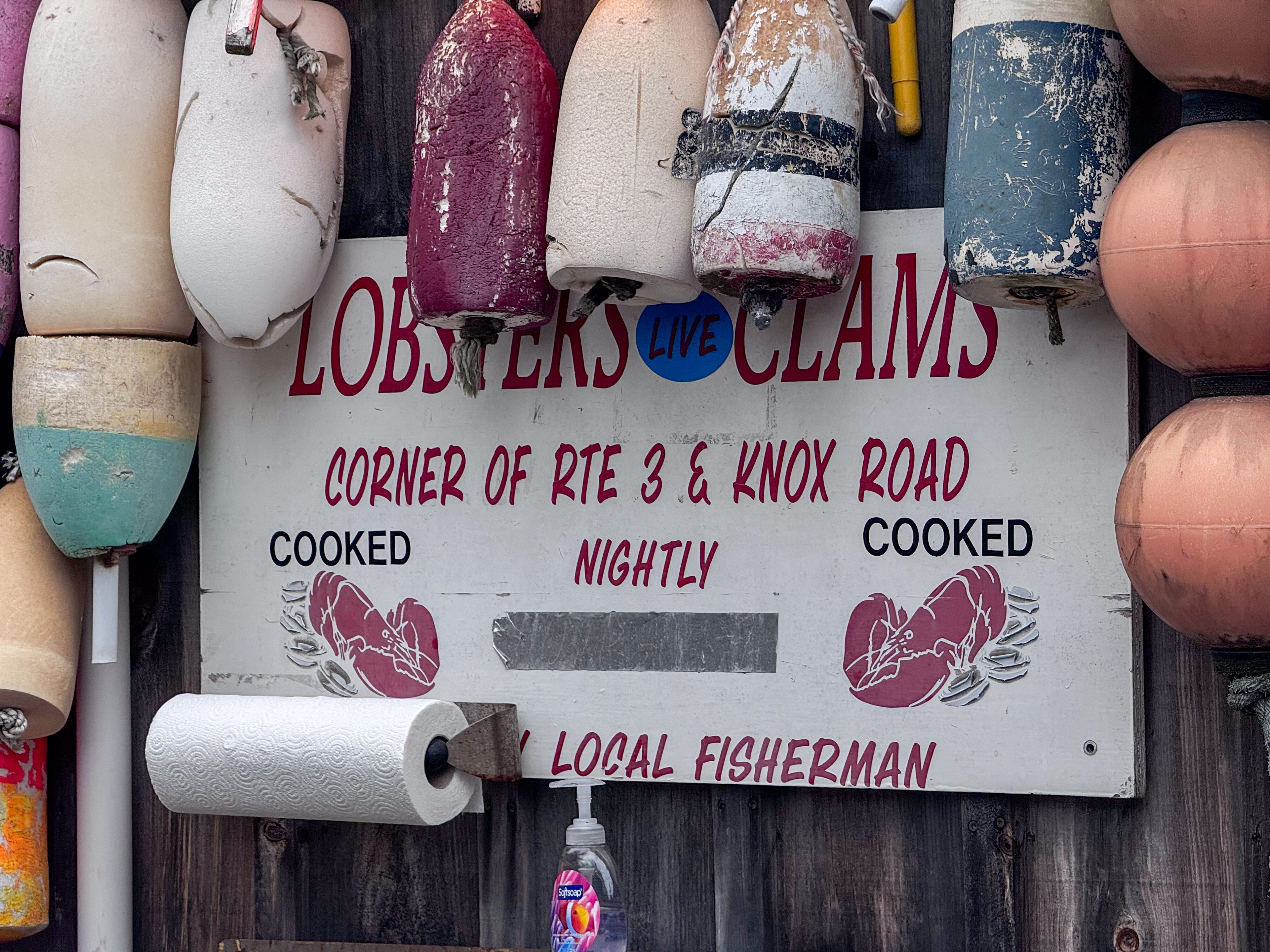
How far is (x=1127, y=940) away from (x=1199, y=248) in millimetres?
645

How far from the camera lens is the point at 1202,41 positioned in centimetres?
116

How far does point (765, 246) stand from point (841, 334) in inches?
7.5

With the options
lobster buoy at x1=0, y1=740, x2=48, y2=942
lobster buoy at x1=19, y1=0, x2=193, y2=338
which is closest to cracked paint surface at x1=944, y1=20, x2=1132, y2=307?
lobster buoy at x1=19, y1=0, x2=193, y2=338

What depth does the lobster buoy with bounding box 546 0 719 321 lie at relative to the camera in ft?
4.41

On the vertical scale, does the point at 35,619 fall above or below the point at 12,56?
below

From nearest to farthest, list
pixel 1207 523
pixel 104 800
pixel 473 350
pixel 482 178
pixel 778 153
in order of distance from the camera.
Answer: pixel 1207 523 < pixel 778 153 < pixel 482 178 < pixel 473 350 < pixel 104 800

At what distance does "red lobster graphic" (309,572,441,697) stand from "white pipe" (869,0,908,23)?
0.74 meters

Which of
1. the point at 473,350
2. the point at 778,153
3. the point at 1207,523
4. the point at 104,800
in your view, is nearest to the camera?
the point at 1207,523

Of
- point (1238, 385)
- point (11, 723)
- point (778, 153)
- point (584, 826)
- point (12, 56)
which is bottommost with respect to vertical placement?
point (584, 826)

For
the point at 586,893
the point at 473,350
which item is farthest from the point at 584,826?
the point at 473,350

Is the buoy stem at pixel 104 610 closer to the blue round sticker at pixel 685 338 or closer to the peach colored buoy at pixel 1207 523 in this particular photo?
the blue round sticker at pixel 685 338

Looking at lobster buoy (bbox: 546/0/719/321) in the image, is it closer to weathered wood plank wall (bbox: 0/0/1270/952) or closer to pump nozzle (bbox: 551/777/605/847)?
weathered wood plank wall (bbox: 0/0/1270/952)

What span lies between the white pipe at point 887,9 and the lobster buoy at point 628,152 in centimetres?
20

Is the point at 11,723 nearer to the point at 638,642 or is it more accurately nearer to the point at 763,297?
the point at 638,642
